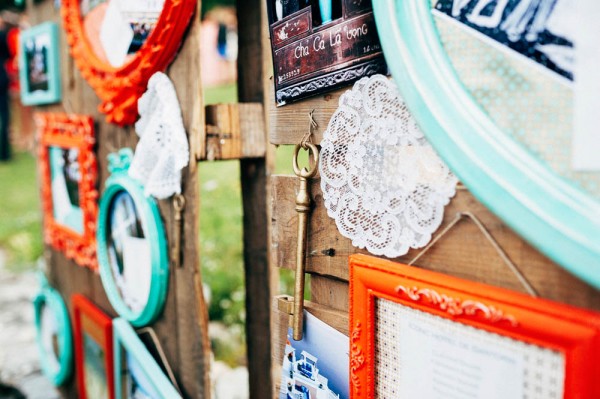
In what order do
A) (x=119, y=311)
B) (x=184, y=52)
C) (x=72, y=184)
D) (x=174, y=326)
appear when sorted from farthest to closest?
(x=72, y=184) < (x=119, y=311) < (x=174, y=326) < (x=184, y=52)

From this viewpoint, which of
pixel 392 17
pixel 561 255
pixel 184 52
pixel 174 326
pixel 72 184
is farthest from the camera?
pixel 72 184

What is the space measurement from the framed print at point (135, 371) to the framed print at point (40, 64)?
3.45 ft

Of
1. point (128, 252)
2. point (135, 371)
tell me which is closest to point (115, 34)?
point (128, 252)

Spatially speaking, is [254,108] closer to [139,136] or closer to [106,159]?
[139,136]

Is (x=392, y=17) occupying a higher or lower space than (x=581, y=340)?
higher

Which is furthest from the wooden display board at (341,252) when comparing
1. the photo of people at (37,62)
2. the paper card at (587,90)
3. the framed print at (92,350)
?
the photo of people at (37,62)

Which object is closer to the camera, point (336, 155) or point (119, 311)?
point (336, 155)

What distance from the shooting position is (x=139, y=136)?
5.49ft

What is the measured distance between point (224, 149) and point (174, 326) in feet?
1.79

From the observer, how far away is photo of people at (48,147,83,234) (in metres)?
2.20

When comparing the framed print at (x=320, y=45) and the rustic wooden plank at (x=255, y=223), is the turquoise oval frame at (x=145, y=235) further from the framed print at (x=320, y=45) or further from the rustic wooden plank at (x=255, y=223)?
the framed print at (x=320, y=45)

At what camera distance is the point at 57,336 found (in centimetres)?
262

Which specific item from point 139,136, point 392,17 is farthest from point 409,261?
point 139,136

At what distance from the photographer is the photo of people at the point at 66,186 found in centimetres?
220
